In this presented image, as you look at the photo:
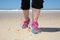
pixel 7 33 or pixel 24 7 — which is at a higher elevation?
pixel 24 7

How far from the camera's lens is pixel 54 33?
238cm

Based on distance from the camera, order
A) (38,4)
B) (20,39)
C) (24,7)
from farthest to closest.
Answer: (24,7)
(38,4)
(20,39)

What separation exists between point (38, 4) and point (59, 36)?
1.42 feet

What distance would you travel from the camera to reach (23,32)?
2445 millimetres

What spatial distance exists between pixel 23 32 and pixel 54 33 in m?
0.37

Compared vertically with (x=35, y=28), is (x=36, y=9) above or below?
above

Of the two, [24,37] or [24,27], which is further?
[24,27]

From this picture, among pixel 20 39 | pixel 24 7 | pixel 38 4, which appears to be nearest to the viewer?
pixel 20 39

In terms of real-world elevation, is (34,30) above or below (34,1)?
below

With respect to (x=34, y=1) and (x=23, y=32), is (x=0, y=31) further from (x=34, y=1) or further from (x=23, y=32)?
(x=34, y=1)

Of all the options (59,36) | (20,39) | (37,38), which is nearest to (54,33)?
(59,36)

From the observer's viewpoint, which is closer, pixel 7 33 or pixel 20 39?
pixel 20 39

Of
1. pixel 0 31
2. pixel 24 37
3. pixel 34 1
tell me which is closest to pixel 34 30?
pixel 24 37

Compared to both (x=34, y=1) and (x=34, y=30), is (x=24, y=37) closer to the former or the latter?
(x=34, y=30)
